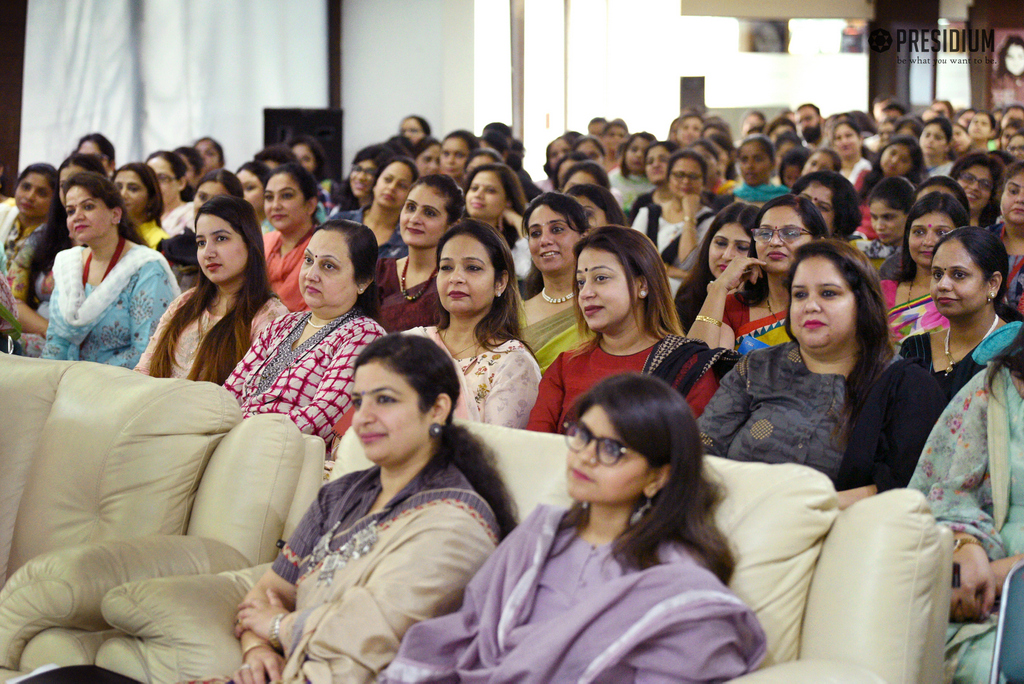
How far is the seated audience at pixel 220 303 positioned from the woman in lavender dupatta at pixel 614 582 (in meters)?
1.75

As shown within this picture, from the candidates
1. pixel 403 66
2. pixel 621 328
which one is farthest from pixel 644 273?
pixel 403 66

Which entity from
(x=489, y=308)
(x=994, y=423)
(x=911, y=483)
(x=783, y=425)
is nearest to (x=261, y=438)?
(x=489, y=308)

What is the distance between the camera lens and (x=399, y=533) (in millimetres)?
1944

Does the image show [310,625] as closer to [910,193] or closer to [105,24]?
[910,193]

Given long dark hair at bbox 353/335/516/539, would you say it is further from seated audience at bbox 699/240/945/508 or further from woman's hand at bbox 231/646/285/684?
seated audience at bbox 699/240/945/508

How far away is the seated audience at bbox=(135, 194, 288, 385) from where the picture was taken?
335cm

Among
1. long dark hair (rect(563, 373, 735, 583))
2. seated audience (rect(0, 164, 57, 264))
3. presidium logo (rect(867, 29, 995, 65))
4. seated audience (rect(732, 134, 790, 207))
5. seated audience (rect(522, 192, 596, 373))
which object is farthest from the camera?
presidium logo (rect(867, 29, 995, 65))

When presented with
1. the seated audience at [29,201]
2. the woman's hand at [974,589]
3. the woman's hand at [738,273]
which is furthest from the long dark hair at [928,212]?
the seated audience at [29,201]

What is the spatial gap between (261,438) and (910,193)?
2.92m

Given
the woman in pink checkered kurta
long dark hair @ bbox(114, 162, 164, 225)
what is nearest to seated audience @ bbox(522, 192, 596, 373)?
the woman in pink checkered kurta

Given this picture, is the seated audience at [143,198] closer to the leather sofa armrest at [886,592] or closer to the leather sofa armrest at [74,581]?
the leather sofa armrest at [74,581]

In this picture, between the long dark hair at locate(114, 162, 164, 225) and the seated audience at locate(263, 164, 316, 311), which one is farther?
the long dark hair at locate(114, 162, 164, 225)

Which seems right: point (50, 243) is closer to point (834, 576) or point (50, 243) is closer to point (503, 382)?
point (503, 382)

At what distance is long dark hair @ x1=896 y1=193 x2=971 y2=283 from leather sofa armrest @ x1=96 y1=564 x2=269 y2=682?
243 centimetres
